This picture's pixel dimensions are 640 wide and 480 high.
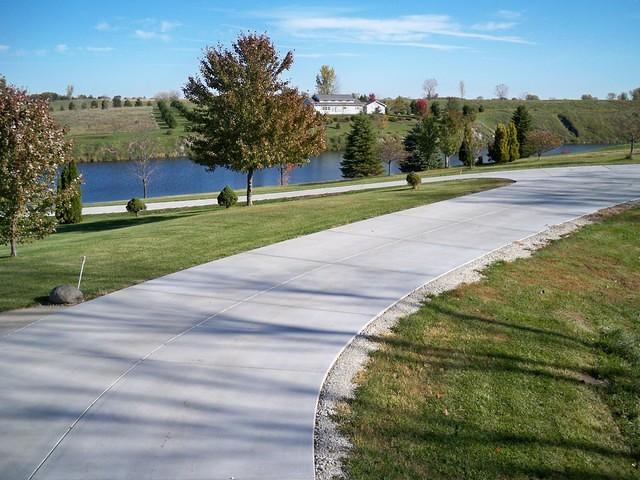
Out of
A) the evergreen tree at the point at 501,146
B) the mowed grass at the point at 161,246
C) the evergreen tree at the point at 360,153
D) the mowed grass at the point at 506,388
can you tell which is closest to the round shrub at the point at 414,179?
the mowed grass at the point at 161,246

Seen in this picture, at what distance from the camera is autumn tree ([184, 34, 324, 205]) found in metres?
19.8

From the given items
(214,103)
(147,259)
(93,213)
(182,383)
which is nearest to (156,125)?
(93,213)

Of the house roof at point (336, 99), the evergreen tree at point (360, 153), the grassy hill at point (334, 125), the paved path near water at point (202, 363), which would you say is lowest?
the paved path near water at point (202, 363)

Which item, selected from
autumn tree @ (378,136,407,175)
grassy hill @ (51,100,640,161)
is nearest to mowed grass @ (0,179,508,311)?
autumn tree @ (378,136,407,175)

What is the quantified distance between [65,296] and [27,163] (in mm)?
5823

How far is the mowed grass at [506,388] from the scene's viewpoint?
4969mm

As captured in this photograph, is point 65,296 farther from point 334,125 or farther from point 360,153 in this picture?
point 334,125

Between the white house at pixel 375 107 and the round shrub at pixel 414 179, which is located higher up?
the white house at pixel 375 107

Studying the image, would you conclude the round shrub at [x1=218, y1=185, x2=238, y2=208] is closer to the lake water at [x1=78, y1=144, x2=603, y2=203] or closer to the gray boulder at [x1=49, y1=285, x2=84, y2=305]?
the gray boulder at [x1=49, y1=285, x2=84, y2=305]

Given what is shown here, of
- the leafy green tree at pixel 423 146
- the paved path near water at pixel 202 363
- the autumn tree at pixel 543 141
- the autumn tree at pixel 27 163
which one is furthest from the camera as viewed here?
the leafy green tree at pixel 423 146

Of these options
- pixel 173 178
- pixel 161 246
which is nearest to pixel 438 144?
pixel 173 178

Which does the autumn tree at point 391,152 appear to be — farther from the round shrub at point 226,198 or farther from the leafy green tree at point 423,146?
the round shrub at point 226,198

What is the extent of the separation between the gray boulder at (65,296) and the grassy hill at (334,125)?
5594 centimetres

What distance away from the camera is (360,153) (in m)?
47.4
